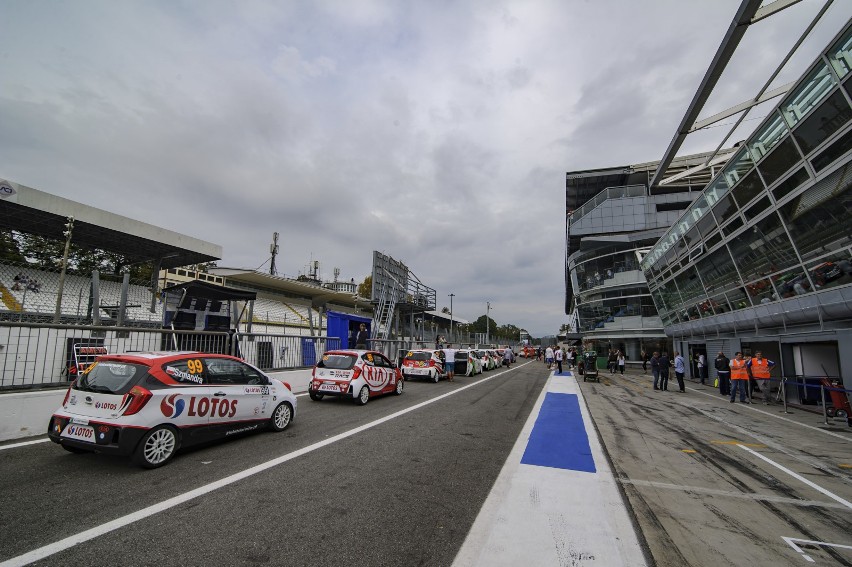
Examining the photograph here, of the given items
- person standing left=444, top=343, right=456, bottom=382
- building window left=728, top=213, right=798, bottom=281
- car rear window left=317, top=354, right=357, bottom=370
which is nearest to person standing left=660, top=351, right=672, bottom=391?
building window left=728, top=213, right=798, bottom=281

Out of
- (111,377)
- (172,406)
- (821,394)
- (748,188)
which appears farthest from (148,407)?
(748,188)

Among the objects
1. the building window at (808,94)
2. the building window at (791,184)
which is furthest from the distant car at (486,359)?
the building window at (808,94)

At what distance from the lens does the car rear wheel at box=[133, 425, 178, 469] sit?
4.63 m

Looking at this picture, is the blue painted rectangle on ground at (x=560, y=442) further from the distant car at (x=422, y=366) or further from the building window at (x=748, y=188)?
the building window at (x=748, y=188)

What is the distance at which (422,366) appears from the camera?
54.3 feet

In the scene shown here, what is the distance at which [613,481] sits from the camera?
4906mm

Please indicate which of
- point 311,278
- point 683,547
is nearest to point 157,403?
point 683,547

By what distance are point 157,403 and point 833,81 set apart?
14.8 m

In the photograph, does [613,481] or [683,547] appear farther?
[613,481]

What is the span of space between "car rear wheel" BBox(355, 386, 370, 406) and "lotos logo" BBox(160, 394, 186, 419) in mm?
5079

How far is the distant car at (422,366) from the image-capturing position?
16.5 metres

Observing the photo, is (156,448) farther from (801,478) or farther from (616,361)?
(616,361)

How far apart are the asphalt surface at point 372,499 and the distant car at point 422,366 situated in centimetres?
882

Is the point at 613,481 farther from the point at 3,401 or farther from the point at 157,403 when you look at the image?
the point at 3,401
